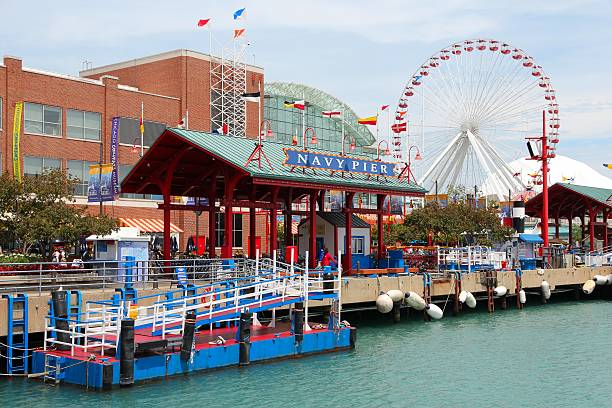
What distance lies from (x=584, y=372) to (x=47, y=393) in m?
17.9

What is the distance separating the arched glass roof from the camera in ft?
450

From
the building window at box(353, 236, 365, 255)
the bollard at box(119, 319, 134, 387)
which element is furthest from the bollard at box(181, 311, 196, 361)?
the building window at box(353, 236, 365, 255)

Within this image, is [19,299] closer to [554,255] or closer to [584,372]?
[584,372]

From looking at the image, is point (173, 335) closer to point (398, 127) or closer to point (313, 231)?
point (313, 231)

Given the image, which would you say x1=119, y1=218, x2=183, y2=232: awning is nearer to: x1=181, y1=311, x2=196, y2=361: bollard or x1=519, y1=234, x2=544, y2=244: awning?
x1=519, y1=234, x2=544, y2=244: awning

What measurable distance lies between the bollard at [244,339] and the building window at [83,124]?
43279 millimetres

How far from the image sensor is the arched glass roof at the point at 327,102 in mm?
137250

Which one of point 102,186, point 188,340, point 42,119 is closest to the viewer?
point 188,340

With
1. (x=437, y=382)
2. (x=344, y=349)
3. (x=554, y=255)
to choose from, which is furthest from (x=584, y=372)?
(x=554, y=255)

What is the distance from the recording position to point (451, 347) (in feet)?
116

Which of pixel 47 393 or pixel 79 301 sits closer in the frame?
pixel 47 393

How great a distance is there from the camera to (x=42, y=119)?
216 feet

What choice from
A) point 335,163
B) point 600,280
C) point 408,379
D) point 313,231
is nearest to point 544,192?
point 600,280

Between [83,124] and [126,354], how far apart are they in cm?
4714
